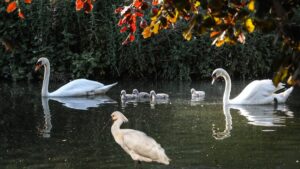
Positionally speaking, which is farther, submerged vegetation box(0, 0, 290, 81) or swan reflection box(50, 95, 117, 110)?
submerged vegetation box(0, 0, 290, 81)

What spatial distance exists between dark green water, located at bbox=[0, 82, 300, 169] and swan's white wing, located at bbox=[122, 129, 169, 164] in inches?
29.6

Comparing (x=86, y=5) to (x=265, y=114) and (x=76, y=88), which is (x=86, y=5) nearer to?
(x=265, y=114)

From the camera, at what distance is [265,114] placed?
11.6 metres

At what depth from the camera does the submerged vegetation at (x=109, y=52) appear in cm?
1909

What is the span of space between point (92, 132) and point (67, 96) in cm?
586

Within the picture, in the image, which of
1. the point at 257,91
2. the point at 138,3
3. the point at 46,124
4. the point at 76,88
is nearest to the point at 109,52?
the point at 76,88

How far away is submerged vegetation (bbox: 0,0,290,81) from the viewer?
19.1 metres

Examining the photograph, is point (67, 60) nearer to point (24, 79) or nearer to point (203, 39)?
point (24, 79)

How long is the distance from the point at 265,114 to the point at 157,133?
120 inches

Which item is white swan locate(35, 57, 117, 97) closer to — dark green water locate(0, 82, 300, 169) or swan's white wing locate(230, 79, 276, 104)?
dark green water locate(0, 82, 300, 169)

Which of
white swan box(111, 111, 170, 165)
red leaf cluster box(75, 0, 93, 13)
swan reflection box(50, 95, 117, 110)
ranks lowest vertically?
white swan box(111, 111, 170, 165)

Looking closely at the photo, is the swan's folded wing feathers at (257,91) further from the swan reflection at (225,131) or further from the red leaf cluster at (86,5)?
the red leaf cluster at (86,5)

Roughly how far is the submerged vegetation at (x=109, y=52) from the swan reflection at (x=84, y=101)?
3939 mm

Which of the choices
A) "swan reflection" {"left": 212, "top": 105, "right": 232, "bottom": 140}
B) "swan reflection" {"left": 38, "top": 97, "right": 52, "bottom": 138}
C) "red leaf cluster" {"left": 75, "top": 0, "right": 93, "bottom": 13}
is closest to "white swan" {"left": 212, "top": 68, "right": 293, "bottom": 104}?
"swan reflection" {"left": 212, "top": 105, "right": 232, "bottom": 140}
